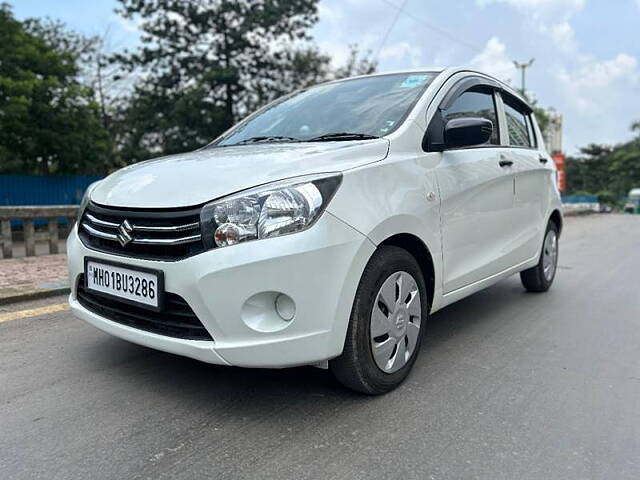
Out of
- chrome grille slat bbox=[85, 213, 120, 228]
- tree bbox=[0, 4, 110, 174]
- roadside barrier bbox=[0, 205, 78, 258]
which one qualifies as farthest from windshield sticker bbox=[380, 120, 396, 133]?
tree bbox=[0, 4, 110, 174]

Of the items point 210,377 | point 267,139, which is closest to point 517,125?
point 267,139

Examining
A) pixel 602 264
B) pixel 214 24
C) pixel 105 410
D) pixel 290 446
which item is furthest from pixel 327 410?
pixel 214 24

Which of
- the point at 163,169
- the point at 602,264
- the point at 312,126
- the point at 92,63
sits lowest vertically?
the point at 602,264

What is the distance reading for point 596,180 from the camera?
198 ft

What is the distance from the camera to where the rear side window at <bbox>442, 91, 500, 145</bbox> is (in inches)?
133

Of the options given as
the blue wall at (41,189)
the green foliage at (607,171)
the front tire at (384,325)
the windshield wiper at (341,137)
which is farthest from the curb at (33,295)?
the green foliage at (607,171)

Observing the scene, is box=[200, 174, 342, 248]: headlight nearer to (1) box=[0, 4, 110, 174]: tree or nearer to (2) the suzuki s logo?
(2) the suzuki s logo

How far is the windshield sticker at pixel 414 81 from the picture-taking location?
3303mm

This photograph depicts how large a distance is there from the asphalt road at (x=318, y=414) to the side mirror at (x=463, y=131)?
131cm

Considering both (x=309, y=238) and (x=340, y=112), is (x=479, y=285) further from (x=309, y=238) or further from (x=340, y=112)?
(x=309, y=238)

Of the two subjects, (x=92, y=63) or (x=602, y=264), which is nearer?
(x=602, y=264)

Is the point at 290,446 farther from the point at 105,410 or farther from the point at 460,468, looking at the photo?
the point at 105,410

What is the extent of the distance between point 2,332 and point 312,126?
8.49 ft

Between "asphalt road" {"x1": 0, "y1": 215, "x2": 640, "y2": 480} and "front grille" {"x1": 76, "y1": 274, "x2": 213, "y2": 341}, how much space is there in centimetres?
40
